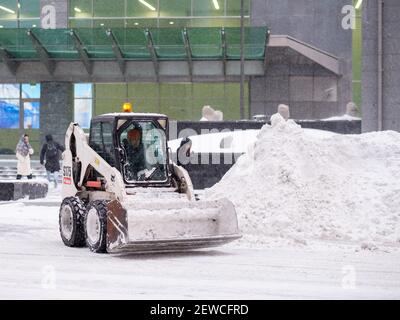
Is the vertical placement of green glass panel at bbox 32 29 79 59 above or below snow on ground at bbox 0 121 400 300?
above

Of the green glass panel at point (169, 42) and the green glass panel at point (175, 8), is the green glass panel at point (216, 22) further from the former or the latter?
the green glass panel at point (169, 42)

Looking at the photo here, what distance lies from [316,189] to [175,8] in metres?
28.6

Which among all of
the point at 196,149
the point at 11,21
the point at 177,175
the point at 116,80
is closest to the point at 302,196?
the point at 177,175

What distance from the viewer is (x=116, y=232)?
11.4 meters

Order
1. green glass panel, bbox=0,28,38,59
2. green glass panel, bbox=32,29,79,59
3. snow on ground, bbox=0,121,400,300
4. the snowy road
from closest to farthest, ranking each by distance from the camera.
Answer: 1. the snowy road
2. snow on ground, bbox=0,121,400,300
3. green glass panel, bbox=32,29,79,59
4. green glass panel, bbox=0,28,38,59

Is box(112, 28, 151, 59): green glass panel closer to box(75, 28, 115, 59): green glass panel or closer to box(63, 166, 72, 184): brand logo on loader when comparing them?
box(75, 28, 115, 59): green glass panel

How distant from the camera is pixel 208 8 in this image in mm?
41562

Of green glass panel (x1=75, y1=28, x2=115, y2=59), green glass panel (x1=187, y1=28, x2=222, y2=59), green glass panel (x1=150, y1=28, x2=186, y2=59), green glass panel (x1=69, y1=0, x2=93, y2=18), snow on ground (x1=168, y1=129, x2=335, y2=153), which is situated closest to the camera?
snow on ground (x1=168, y1=129, x2=335, y2=153)

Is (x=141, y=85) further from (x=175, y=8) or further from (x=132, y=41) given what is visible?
(x=175, y=8)

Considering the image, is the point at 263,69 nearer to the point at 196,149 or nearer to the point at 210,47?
the point at 210,47

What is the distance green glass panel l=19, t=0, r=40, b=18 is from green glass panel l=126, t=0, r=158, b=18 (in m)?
4.68

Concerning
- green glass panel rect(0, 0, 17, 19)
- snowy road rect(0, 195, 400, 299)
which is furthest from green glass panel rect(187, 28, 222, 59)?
snowy road rect(0, 195, 400, 299)

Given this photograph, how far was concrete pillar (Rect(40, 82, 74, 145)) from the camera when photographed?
1618 inches
